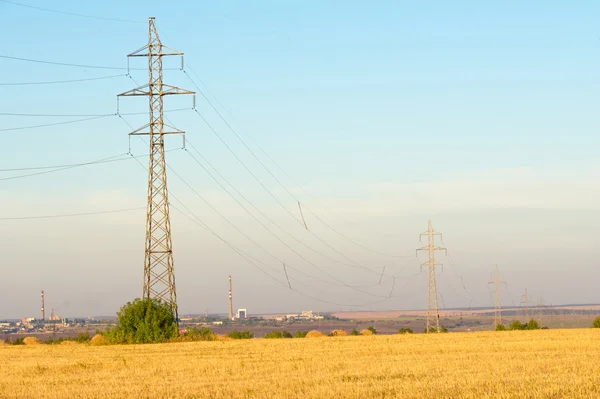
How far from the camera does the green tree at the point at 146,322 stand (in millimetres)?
67438

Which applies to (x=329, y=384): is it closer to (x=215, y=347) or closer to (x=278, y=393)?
(x=278, y=393)

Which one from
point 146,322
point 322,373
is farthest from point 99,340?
point 322,373

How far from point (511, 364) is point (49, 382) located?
20.8 meters

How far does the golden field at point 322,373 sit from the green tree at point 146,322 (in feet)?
38.6

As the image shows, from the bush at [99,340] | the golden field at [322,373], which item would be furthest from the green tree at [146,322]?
the golden field at [322,373]

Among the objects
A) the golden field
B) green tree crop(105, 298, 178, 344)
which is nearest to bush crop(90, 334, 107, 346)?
green tree crop(105, 298, 178, 344)

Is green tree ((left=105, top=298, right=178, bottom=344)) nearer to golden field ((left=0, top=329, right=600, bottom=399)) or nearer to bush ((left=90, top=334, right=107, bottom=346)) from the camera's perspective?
bush ((left=90, top=334, right=107, bottom=346))

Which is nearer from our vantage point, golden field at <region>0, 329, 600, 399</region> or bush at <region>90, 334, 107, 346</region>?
golden field at <region>0, 329, 600, 399</region>

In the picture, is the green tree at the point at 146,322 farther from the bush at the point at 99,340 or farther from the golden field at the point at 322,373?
the golden field at the point at 322,373

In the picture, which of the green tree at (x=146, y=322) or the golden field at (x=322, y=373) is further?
the green tree at (x=146, y=322)

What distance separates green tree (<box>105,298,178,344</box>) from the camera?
6744 cm

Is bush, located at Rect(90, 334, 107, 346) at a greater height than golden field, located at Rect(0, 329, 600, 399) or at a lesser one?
lesser

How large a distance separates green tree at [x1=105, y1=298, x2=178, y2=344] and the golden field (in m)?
11.8

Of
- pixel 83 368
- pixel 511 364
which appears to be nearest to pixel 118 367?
pixel 83 368
